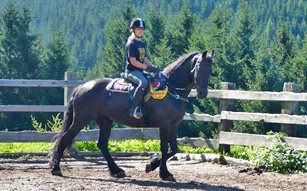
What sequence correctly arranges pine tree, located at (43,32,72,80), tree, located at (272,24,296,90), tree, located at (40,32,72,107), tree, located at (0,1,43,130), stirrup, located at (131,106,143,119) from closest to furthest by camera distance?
stirrup, located at (131,106,143,119), tree, located at (272,24,296,90), tree, located at (40,32,72,107), pine tree, located at (43,32,72,80), tree, located at (0,1,43,130)

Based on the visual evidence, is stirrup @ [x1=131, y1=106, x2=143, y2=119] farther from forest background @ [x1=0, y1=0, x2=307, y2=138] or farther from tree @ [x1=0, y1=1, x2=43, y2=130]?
tree @ [x1=0, y1=1, x2=43, y2=130]

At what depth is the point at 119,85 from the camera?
8.55 meters

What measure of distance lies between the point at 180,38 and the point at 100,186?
20.4 m

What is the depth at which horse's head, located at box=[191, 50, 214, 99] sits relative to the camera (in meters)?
7.96

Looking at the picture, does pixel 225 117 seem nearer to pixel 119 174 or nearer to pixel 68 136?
pixel 119 174

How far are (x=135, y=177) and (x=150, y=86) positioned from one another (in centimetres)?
164

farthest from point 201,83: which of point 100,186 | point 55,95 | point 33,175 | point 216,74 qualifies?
point 55,95

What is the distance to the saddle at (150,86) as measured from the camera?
8227 millimetres

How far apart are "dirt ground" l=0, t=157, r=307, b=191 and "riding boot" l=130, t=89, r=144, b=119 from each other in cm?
111

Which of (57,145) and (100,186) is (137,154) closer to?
(57,145)

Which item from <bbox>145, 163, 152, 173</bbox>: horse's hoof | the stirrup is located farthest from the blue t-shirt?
<bbox>145, 163, 152, 173</bbox>: horse's hoof

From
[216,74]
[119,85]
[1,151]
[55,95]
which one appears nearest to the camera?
[119,85]

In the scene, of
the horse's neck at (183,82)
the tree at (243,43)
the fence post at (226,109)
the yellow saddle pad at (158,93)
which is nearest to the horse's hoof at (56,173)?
the yellow saddle pad at (158,93)

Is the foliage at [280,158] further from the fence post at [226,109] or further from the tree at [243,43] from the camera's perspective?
the tree at [243,43]
